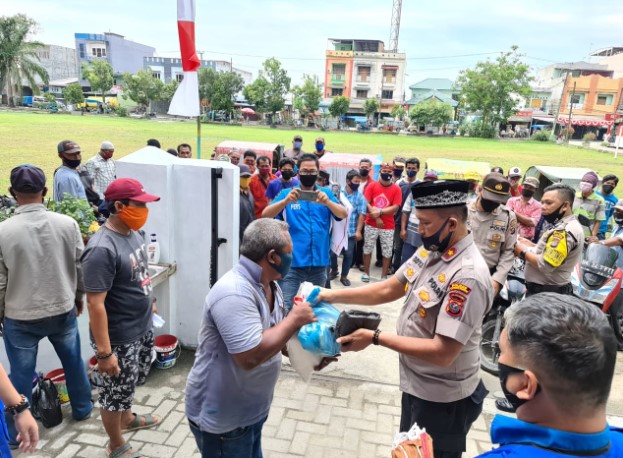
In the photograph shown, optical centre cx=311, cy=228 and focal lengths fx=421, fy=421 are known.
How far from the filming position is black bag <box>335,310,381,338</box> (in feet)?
7.16

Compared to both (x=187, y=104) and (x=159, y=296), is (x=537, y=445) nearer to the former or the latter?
(x=159, y=296)

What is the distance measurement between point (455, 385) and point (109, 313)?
2279mm

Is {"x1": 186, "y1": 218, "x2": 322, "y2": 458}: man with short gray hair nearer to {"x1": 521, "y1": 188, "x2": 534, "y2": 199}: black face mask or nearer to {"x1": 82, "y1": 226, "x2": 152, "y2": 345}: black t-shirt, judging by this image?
{"x1": 82, "y1": 226, "x2": 152, "y2": 345}: black t-shirt

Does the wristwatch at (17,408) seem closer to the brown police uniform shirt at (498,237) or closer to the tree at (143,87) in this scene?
the brown police uniform shirt at (498,237)

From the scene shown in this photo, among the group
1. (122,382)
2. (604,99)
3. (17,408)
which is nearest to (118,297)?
(122,382)

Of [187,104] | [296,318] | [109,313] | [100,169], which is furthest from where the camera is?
[100,169]

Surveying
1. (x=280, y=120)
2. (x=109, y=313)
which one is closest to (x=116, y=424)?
(x=109, y=313)

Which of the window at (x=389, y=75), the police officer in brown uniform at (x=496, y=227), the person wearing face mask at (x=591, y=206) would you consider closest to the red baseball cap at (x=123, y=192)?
the police officer in brown uniform at (x=496, y=227)

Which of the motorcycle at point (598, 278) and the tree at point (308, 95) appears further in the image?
the tree at point (308, 95)

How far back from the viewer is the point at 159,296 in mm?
4391

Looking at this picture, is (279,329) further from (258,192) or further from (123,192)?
(258,192)

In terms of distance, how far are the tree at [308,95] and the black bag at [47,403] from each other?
60193mm

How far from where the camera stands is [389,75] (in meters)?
71.2

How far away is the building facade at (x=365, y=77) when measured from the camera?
230ft
